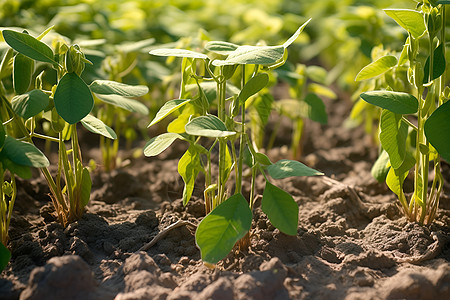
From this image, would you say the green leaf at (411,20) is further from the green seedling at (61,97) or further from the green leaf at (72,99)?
the green leaf at (72,99)

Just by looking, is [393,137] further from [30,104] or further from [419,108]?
[30,104]

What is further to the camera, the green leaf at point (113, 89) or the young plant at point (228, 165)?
the green leaf at point (113, 89)

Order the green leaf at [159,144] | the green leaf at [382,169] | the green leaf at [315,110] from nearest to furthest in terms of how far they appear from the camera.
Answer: the green leaf at [159,144] → the green leaf at [382,169] → the green leaf at [315,110]

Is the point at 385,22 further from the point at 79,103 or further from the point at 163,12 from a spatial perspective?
the point at 79,103

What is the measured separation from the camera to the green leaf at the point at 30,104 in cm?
131

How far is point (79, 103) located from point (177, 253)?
559mm

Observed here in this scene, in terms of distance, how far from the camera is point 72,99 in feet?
4.43

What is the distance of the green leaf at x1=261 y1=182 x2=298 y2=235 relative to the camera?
1307 mm

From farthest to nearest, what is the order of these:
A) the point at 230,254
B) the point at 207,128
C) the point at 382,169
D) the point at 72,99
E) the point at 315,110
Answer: the point at 315,110 < the point at 382,169 < the point at 230,254 < the point at 72,99 < the point at 207,128

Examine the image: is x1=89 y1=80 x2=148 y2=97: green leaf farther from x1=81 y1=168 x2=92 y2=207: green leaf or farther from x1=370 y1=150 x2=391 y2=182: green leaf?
x1=370 y1=150 x2=391 y2=182: green leaf

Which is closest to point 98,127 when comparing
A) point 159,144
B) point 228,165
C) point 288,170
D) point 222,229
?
point 159,144

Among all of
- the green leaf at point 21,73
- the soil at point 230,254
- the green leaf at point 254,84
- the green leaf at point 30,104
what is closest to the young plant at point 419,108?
the soil at point 230,254

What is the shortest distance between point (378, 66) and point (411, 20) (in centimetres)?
19

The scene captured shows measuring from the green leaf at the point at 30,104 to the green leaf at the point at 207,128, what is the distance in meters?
0.44
